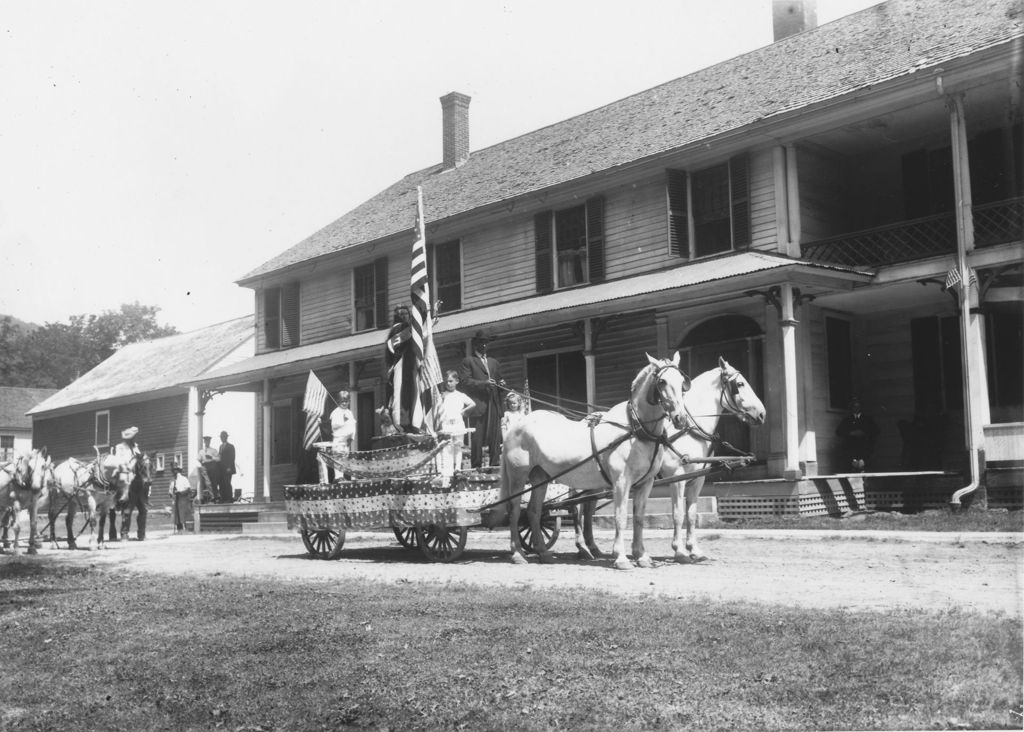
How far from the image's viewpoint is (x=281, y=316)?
3048 centimetres

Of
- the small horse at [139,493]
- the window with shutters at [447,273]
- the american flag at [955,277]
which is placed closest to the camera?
the american flag at [955,277]

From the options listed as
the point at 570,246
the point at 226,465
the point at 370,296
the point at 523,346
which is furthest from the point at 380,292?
the point at 570,246

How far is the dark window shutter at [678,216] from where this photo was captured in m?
20.3

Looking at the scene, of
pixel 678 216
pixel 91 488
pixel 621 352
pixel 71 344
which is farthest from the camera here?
pixel 71 344

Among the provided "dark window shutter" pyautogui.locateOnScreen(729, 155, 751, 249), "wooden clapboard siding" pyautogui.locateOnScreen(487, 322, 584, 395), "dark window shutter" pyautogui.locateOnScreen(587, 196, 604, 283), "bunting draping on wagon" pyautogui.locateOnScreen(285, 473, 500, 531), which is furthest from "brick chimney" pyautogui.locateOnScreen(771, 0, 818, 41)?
"bunting draping on wagon" pyautogui.locateOnScreen(285, 473, 500, 531)

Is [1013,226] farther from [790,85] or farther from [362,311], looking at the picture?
[362,311]

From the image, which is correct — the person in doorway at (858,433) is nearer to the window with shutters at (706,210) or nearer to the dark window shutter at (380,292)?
the window with shutters at (706,210)

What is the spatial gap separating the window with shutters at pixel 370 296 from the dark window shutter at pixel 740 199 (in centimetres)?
1080

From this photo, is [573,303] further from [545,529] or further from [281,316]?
[281,316]

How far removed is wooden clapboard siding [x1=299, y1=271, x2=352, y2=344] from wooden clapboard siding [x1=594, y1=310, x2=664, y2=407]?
29.1 feet

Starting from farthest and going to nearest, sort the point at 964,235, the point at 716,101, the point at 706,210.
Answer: the point at 716,101 < the point at 706,210 < the point at 964,235

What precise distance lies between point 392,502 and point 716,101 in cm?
1256

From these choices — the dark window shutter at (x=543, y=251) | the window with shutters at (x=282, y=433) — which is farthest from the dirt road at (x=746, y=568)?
the window with shutters at (x=282, y=433)

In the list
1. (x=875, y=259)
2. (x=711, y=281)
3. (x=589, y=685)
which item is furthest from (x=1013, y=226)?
(x=589, y=685)
